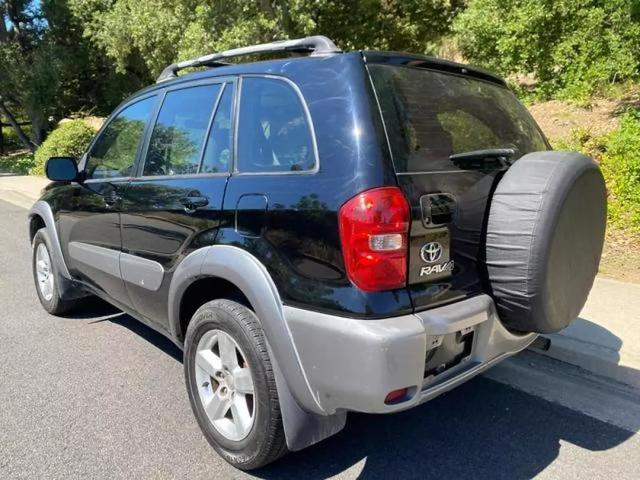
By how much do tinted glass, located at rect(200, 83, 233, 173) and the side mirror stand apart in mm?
1659

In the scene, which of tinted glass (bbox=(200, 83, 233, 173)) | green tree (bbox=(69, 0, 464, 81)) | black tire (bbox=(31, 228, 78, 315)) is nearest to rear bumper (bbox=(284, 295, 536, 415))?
tinted glass (bbox=(200, 83, 233, 173))

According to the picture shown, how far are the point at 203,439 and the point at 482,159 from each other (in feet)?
6.76

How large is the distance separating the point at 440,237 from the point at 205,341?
133 cm

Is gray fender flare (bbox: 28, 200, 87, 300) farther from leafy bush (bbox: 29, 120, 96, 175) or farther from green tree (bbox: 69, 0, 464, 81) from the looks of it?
leafy bush (bbox: 29, 120, 96, 175)

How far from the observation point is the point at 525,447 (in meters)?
2.91

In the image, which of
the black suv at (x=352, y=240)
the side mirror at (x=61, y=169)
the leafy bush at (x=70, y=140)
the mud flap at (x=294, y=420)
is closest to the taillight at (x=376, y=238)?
the black suv at (x=352, y=240)

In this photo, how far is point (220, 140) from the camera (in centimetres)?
293

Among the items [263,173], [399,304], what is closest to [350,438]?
[399,304]

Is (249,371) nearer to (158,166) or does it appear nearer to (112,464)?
(112,464)

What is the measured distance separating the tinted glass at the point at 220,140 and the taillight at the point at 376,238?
0.91 metres

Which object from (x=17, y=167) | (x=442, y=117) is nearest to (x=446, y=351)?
(x=442, y=117)

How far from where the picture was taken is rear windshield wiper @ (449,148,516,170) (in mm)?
2512

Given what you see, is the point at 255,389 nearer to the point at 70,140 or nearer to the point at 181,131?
the point at 181,131

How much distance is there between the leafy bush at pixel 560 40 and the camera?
24.4 ft
